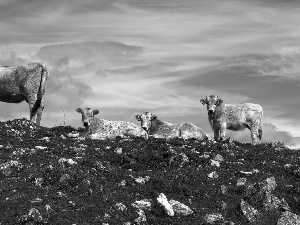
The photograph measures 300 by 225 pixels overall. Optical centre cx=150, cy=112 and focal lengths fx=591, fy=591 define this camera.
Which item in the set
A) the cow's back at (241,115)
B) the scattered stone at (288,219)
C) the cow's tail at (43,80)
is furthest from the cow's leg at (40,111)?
the scattered stone at (288,219)

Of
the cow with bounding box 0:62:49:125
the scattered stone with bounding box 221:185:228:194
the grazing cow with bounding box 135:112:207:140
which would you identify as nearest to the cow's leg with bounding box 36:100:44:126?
the cow with bounding box 0:62:49:125

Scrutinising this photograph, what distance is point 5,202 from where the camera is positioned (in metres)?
18.9

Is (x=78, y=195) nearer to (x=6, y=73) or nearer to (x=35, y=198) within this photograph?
(x=35, y=198)

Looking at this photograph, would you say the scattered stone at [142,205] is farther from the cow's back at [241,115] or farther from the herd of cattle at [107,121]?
the cow's back at [241,115]

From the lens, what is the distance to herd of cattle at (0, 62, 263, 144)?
3444cm

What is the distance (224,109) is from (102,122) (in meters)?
8.20

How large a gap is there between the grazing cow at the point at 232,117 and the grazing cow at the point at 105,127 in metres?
4.84

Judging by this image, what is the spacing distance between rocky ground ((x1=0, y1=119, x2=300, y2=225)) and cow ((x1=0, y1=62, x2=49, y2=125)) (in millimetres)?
7606

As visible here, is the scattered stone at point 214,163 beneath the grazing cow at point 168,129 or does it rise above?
beneath

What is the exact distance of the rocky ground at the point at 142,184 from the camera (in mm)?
18844

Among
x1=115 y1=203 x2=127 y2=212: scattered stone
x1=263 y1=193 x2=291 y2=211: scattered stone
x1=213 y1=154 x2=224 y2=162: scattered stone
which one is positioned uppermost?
x1=213 y1=154 x2=224 y2=162: scattered stone

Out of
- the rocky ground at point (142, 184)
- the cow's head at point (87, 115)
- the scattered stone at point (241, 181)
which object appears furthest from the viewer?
the cow's head at point (87, 115)

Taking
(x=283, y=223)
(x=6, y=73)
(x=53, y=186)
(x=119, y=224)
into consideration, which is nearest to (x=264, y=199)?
(x=283, y=223)

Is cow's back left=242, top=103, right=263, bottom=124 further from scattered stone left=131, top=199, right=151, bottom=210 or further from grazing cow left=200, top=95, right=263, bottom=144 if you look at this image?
scattered stone left=131, top=199, right=151, bottom=210
